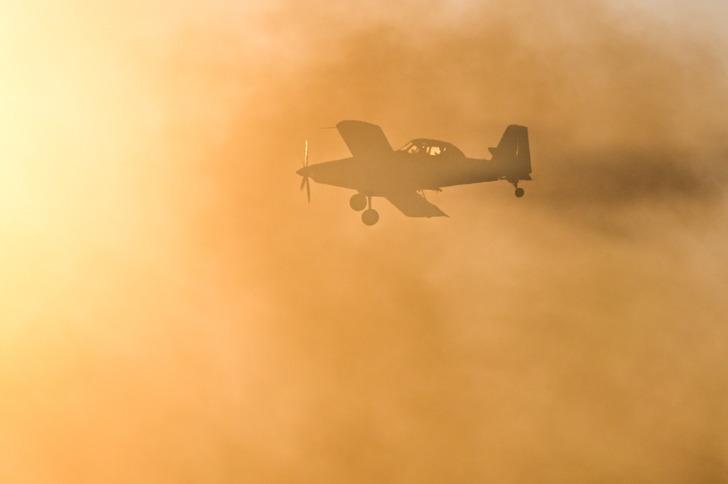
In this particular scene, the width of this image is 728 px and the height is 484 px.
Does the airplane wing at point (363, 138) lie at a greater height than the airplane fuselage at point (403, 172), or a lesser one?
greater

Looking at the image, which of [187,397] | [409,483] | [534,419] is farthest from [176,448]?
[534,419]

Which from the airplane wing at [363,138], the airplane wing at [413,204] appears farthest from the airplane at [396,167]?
the airplane wing at [413,204]

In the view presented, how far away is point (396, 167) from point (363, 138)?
1.59 meters

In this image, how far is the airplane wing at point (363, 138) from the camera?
39.7 metres

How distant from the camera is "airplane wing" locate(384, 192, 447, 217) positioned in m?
41.6

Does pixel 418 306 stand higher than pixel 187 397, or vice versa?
pixel 418 306

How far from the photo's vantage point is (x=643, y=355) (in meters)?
48.7

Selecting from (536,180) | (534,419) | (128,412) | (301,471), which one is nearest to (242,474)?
(301,471)

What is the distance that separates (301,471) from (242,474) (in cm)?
247

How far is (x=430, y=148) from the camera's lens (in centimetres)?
3997

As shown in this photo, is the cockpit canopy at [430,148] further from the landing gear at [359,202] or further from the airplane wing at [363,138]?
the landing gear at [359,202]

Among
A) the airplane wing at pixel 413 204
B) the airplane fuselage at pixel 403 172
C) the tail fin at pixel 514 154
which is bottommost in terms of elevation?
the airplane wing at pixel 413 204

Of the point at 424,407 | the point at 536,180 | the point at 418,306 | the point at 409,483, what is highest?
the point at 536,180

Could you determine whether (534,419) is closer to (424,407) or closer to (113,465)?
(424,407)
